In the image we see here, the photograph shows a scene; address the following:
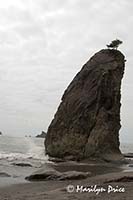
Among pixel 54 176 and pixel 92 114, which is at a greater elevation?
pixel 92 114

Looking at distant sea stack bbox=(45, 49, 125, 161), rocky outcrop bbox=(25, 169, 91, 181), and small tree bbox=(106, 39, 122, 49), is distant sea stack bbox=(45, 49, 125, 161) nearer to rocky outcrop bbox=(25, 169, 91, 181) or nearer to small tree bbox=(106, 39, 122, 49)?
small tree bbox=(106, 39, 122, 49)

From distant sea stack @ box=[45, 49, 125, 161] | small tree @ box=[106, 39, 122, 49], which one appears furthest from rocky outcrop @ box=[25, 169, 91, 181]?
small tree @ box=[106, 39, 122, 49]

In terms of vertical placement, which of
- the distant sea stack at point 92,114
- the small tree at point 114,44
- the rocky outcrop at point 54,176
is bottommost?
the rocky outcrop at point 54,176

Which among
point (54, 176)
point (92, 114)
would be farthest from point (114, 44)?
point (54, 176)

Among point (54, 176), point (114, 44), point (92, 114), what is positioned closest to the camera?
point (54, 176)

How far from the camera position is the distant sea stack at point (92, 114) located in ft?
171

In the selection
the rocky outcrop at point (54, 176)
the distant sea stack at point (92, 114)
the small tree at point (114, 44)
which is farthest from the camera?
the small tree at point (114, 44)

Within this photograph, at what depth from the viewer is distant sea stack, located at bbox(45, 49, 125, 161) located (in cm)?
5222

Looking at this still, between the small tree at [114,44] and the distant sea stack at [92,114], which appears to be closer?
the distant sea stack at [92,114]

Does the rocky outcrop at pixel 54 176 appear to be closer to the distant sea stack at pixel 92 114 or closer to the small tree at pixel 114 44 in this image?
the distant sea stack at pixel 92 114

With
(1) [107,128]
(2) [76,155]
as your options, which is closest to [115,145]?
(1) [107,128]

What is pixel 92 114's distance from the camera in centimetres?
5388

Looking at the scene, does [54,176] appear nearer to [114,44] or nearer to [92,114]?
[92,114]

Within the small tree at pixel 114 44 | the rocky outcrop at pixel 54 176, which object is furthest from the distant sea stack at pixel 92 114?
the rocky outcrop at pixel 54 176
